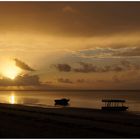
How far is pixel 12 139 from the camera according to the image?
18.7 metres

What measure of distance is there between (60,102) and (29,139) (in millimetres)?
77024

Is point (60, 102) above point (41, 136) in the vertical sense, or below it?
above

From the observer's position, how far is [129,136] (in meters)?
21.4

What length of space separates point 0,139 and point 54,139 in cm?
323

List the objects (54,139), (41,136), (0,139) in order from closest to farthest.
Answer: (0,139)
(54,139)
(41,136)

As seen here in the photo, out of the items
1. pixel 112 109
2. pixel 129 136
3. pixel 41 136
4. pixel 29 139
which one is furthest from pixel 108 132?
pixel 112 109

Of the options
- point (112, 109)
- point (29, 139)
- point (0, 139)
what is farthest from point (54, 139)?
point (112, 109)

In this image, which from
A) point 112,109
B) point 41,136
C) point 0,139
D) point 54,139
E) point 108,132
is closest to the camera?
point 0,139

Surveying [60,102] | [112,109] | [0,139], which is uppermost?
[60,102]

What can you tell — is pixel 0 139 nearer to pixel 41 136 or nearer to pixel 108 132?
pixel 41 136

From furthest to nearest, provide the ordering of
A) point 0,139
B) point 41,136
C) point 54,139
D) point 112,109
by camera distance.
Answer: point 112,109, point 41,136, point 54,139, point 0,139

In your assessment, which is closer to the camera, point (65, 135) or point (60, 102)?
point (65, 135)

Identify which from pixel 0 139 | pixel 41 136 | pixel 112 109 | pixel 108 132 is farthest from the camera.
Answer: pixel 112 109

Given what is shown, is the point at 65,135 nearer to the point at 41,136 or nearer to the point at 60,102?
the point at 41,136
